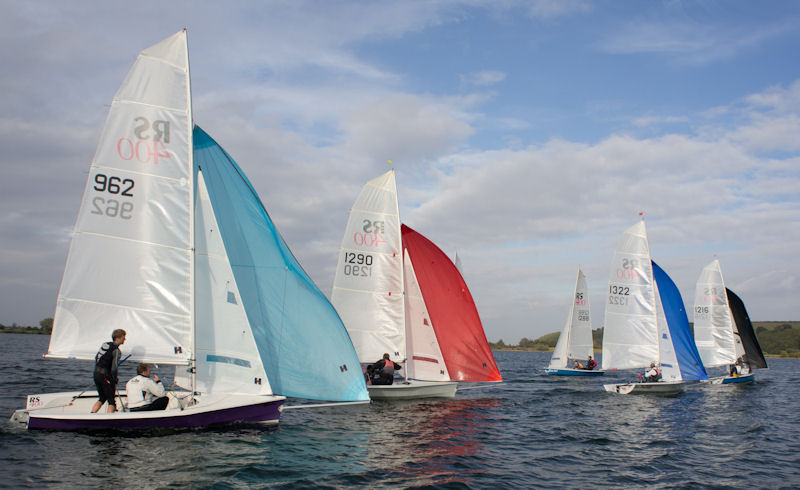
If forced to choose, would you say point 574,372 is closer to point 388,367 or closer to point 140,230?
point 388,367

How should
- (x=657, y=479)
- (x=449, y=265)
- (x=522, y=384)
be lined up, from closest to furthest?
→ (x=657, y=479) → (x=449, y=265) → (x=522, y=384)

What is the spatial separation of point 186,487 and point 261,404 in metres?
3.44

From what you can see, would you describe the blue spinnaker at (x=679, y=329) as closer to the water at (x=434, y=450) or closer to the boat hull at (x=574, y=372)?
the water at (x=434, y=450)

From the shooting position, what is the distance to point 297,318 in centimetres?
1346

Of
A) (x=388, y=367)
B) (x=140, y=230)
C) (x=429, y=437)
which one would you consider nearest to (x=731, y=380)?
(x=388, y=367)

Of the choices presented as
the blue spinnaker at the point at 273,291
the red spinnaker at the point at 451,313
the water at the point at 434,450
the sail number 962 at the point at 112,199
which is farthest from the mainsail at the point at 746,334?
the sail number 962 at the point at 112,199

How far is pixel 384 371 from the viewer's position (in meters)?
18.7

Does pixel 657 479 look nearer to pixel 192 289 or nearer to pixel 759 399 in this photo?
pixel 192 289

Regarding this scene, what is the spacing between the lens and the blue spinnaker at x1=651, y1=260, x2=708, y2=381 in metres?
25.7

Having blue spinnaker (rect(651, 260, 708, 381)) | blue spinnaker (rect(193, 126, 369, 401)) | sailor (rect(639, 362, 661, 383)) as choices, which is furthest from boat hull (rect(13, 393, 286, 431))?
blue spinnaker (rect(651, 260, 708, 381))

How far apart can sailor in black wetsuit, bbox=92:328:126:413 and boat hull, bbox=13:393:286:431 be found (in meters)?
0.35

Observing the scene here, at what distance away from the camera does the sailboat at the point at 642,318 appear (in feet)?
83.8

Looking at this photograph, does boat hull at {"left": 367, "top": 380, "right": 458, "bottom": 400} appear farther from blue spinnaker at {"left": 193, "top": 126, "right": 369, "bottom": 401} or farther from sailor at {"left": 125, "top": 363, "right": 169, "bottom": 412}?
sailor at {"left": 125, "top": 363, "right": 169, "bottom": 412}

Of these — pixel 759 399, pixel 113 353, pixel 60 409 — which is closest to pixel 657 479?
pixel 113 353
